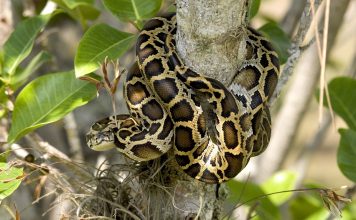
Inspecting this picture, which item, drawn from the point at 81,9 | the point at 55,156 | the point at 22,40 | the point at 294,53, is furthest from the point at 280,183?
the point at 22,40

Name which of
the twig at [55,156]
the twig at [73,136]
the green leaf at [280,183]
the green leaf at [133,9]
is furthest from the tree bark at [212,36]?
the twig at [73,136]

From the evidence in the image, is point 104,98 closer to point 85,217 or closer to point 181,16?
point 85,217

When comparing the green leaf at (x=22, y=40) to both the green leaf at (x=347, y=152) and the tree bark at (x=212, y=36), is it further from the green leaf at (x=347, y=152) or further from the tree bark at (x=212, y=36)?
the green leaf at (x=347, y=152)

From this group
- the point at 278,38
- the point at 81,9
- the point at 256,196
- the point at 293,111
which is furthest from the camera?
the point at 293,111

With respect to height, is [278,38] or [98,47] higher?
[98,47]

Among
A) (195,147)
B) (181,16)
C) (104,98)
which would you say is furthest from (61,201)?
(104,98)

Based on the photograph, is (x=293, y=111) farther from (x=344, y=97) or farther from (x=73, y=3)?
(x=73, y=3)

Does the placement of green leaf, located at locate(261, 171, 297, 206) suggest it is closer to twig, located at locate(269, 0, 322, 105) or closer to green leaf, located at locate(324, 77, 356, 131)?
green leaf, located at locate(324, 77, 356, 131)
